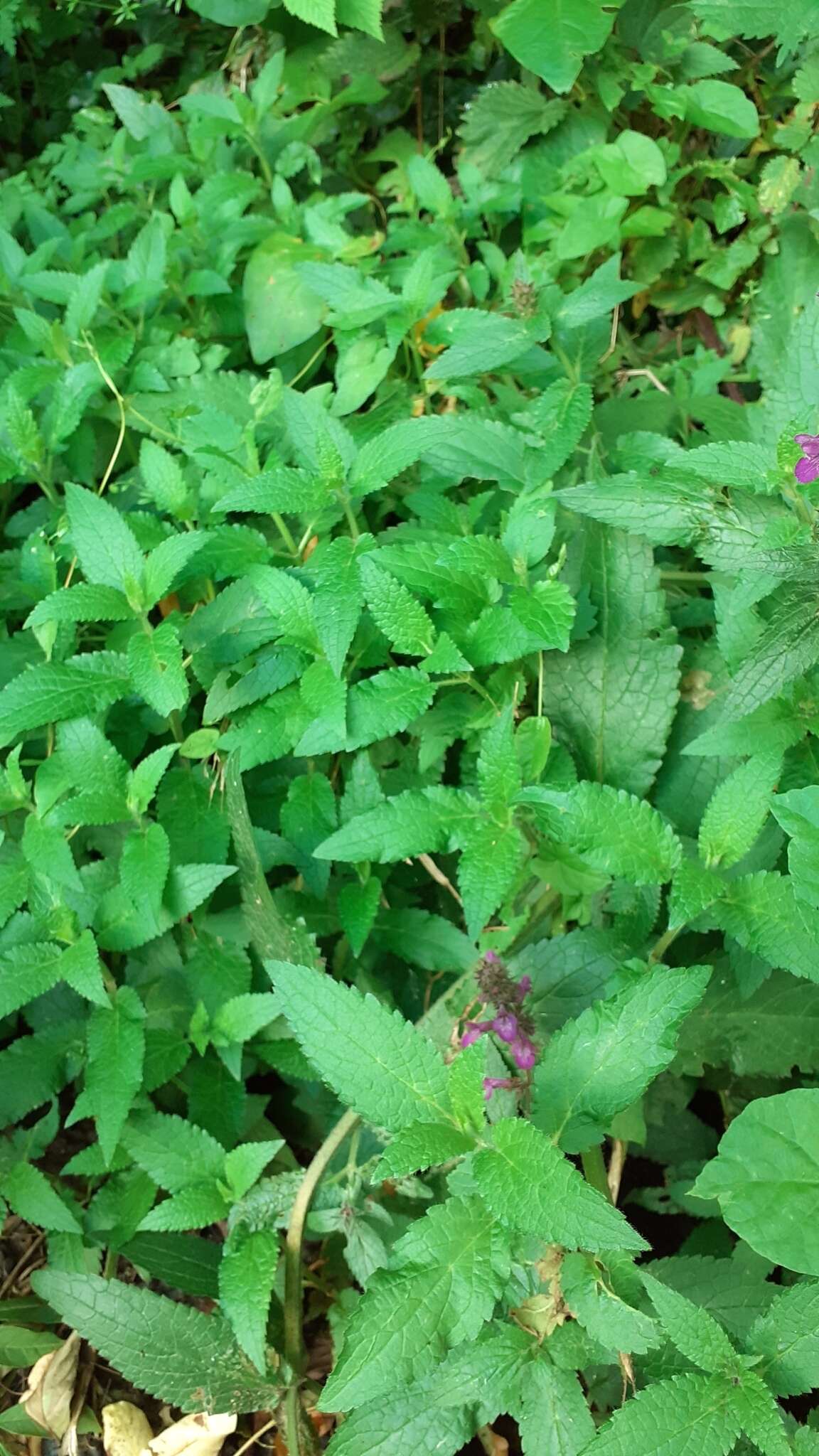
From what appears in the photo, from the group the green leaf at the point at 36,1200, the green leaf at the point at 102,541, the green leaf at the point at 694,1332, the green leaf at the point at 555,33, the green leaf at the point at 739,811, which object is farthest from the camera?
the green leaf at the point at 555,33

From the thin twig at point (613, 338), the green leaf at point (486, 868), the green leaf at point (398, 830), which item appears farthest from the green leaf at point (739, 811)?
the thin twig at point (613, 338)

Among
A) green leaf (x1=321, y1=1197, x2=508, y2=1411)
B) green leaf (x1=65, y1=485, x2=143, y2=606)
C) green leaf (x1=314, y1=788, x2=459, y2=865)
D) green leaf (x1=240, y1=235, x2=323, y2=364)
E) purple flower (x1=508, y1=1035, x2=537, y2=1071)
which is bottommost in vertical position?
green leaf (x1=321, y1=1197, x2=508, y2=1411)

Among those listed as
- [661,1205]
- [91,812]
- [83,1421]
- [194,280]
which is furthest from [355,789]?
[194,280]

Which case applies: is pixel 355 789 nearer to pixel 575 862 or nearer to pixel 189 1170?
pixel 575 862

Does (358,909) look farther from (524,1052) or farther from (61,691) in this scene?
(61,691)

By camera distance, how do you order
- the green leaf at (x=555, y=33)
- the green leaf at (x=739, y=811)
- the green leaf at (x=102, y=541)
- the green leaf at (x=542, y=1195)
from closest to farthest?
the green leaf at (x=542, y=1195) < the green leaf at (x=739, y=811) < the green leaf at (x=102, y=541) < the green leaf at (x=555, y=33)

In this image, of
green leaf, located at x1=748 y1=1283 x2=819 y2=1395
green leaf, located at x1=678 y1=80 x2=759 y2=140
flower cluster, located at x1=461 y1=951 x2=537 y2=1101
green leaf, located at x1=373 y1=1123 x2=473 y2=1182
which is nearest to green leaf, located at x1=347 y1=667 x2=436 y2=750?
flower cluster, located at x1=461 y1=951 x2=537 y2=1101

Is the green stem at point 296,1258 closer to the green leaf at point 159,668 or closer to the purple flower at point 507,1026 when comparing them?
the purple flower at point 507,1026

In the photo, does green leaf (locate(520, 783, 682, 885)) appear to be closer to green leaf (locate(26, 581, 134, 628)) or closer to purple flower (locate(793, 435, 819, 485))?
purple flower (locate(793, 435, 819, 485))
